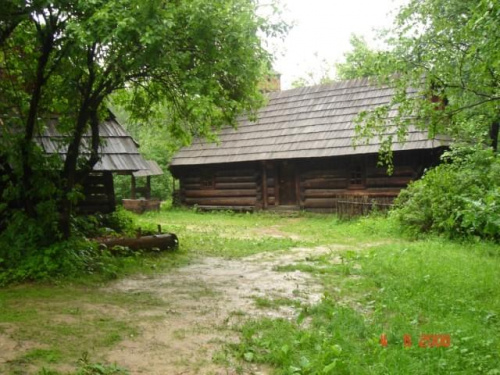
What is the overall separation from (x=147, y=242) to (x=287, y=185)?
1131 cm

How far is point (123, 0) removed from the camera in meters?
6.10

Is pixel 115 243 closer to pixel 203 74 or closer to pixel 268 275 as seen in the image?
pixel 268 275

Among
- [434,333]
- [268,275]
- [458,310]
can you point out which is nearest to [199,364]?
[434,333]

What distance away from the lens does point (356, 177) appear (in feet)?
58.2

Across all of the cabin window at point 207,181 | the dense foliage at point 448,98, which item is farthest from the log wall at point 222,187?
the dense foliage at point 448,98

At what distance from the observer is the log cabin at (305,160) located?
16.2m

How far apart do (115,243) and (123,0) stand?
4608mm

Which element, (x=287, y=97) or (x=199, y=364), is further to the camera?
(x=287, y=97)

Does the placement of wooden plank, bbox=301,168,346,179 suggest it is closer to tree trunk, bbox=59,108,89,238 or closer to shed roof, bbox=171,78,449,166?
shed roof, bbox=171,78,449,166

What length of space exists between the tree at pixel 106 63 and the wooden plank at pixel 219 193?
11375 millimetres

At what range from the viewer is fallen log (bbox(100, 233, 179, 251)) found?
29.5ft

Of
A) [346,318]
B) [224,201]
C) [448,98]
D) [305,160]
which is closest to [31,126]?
[346,318]

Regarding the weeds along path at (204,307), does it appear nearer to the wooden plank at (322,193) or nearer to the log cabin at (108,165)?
the log cabin at (108,165)

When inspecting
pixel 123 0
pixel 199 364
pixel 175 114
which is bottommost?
pixel 199 364
